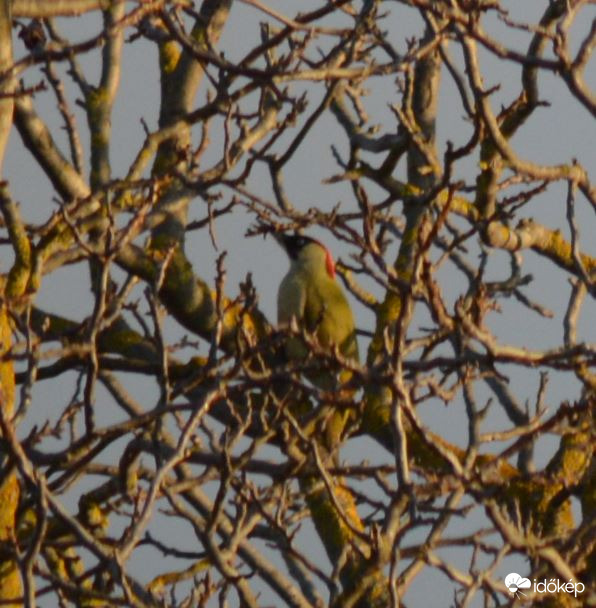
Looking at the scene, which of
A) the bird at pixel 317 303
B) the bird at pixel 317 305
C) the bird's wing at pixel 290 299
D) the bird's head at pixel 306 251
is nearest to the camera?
the bird at pixel 317 305

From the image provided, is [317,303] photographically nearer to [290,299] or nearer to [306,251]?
[290,299]

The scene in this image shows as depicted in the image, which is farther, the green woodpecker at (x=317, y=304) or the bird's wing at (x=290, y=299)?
the bird's wing at (x=290, y=299)

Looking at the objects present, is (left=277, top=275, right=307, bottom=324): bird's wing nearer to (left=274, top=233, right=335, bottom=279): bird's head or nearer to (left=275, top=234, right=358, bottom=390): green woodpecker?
(left=275, top=234, right=358, bottom=390): green woodpecker

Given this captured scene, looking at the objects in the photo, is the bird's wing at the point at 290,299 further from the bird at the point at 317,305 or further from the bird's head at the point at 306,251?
the bird's head at the point at 306,251

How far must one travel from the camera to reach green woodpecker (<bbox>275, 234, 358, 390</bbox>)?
33.2 feet

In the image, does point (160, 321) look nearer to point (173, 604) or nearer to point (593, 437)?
point (173, 604)

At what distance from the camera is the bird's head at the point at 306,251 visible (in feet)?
37.0

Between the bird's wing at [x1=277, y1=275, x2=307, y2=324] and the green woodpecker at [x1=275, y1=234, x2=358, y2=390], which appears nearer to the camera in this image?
the green woodpecker at [x1=275, y1=234, x2=358, y2=390]

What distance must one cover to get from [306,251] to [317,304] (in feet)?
3.69

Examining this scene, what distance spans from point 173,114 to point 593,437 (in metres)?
3.09

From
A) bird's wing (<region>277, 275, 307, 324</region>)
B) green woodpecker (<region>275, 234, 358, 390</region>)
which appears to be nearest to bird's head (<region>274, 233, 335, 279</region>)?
green woodpecker (<region>275, 234, 358, 390</region>)

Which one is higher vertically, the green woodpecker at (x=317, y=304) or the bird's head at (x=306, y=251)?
the bird's head at (x=306, y=251)

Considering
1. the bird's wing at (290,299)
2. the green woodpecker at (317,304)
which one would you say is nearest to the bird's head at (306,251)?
the green woodpecker at (317,304)

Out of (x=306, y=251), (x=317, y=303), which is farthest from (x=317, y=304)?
(x=306, y=251)
